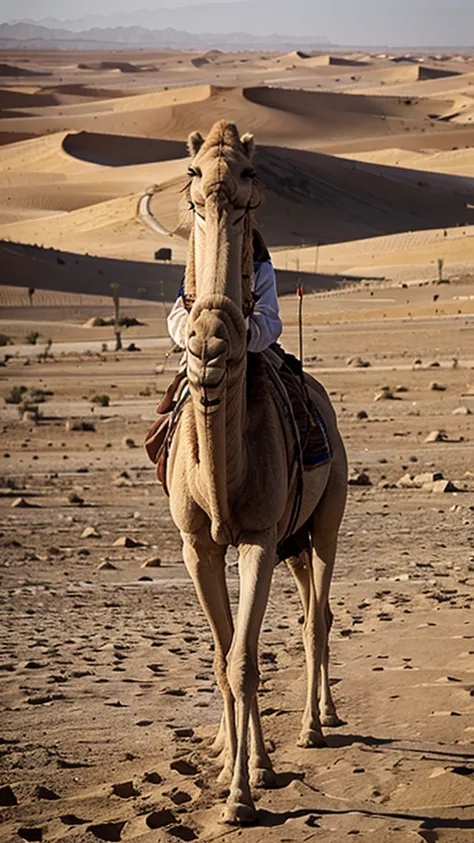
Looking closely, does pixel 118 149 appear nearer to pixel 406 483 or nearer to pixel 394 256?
pixel 394 256

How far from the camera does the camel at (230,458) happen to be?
5512mm

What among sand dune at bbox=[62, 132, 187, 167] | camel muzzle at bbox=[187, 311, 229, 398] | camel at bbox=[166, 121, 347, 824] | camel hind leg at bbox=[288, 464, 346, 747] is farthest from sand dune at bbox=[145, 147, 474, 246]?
camel muzzle at bbox=[187, 311, 229, 398]

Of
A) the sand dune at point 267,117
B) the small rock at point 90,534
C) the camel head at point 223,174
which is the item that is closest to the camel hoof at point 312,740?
the camel head at point 223,174

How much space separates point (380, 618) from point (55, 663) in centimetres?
213

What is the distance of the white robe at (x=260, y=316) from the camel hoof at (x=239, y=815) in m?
1.78

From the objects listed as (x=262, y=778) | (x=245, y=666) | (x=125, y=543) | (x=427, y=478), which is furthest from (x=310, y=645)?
(x=427, y=478)

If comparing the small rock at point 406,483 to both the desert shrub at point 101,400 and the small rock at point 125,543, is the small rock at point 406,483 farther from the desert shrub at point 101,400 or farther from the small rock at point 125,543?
the desert shrub at point 101,400

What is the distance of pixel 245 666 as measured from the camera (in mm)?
6043

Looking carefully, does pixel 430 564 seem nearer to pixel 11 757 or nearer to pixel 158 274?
pixel 11 757

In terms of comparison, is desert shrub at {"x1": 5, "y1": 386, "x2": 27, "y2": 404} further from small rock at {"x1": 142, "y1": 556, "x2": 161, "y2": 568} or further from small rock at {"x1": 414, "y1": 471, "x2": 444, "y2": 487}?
small rock at {"x1": 142, "y1": 556, "x2": 161, "y2": 568}

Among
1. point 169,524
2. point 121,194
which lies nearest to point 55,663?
point 169,524

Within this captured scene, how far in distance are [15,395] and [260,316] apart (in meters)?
23.9

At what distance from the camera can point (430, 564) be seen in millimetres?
12297

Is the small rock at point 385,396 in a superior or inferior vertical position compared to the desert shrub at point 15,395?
superior
